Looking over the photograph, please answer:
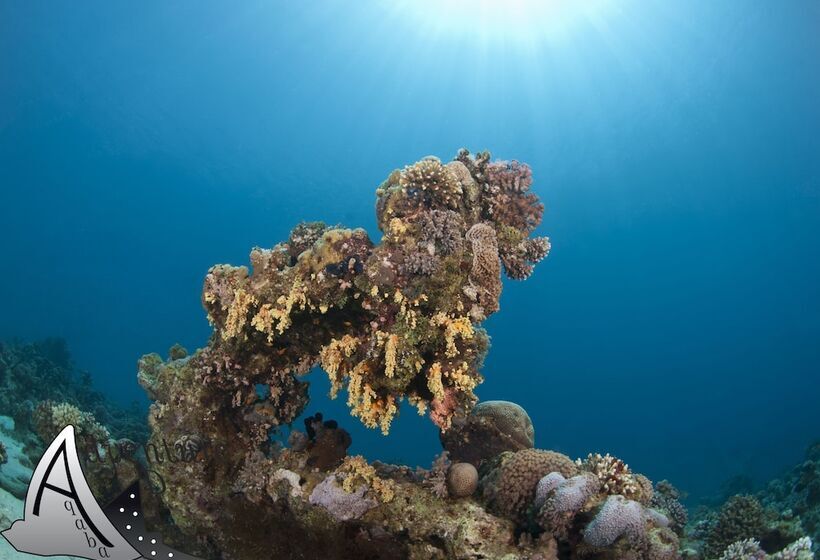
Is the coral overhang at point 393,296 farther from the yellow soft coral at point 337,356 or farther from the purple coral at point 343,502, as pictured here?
the purple coral at point 343,502

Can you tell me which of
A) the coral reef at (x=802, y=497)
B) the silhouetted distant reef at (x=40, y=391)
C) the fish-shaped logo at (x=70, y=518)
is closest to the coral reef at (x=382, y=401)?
the fish-shaped logo at (x=70, y=518)

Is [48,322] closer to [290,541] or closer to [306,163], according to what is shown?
[306,163]

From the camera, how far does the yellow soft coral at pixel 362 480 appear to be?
6.62 meters

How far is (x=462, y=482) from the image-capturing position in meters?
6.68

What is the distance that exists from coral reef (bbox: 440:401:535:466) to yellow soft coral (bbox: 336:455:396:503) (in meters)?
2.38

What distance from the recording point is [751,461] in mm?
52281

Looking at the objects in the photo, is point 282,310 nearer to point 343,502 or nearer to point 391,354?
point 391,354

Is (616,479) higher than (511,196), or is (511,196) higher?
(511,196)

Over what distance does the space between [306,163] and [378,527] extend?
121 metres

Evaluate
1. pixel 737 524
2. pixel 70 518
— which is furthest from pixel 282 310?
pixel 737 524

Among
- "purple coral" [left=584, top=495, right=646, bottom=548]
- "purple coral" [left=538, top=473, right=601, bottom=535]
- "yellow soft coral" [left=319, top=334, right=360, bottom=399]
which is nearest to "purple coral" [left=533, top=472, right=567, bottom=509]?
"purple coral" [left=538, top=473, right=601, bottom=535]

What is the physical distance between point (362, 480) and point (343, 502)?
0.39 meters

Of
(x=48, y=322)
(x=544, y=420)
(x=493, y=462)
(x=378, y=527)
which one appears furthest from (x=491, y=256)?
(x=48, y=322)

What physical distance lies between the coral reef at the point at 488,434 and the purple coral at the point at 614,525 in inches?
121
